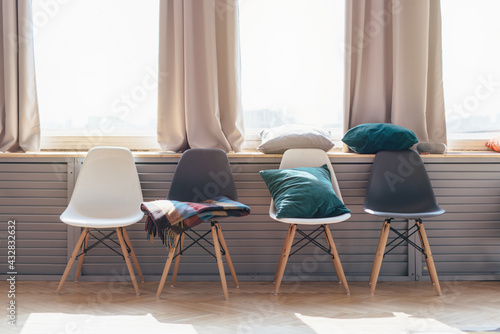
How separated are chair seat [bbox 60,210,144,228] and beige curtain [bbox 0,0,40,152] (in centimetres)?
81

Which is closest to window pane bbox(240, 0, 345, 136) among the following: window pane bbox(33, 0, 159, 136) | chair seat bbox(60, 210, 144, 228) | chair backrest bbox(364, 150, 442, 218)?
chair backrest bbox(364, 150, 442, 218)

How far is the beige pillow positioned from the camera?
3139 mm

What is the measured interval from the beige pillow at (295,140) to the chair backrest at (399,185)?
376 millimetres

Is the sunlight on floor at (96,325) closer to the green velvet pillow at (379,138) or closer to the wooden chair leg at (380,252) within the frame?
the wooden chair leg at (380,252)

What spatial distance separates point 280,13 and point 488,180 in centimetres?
188

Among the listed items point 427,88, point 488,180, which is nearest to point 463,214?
point 488,180

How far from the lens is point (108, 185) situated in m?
3.04

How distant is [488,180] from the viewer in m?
3.18

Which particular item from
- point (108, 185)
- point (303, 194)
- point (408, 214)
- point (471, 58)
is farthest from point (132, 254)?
point (471, 58)

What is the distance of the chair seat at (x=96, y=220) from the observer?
2676mm

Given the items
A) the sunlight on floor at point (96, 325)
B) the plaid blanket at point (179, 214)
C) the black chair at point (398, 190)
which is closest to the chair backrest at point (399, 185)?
the black chair at point (398, 190)

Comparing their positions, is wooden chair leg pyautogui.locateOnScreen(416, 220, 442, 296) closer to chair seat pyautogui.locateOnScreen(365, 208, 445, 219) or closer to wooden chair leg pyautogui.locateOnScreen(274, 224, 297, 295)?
chair seat pyautogui.locateOnScreen(365, 208, 445, 219)

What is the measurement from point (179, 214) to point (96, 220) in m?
0.53

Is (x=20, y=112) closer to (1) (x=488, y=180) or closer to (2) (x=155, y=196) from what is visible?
(2) (x=155, y=196)
